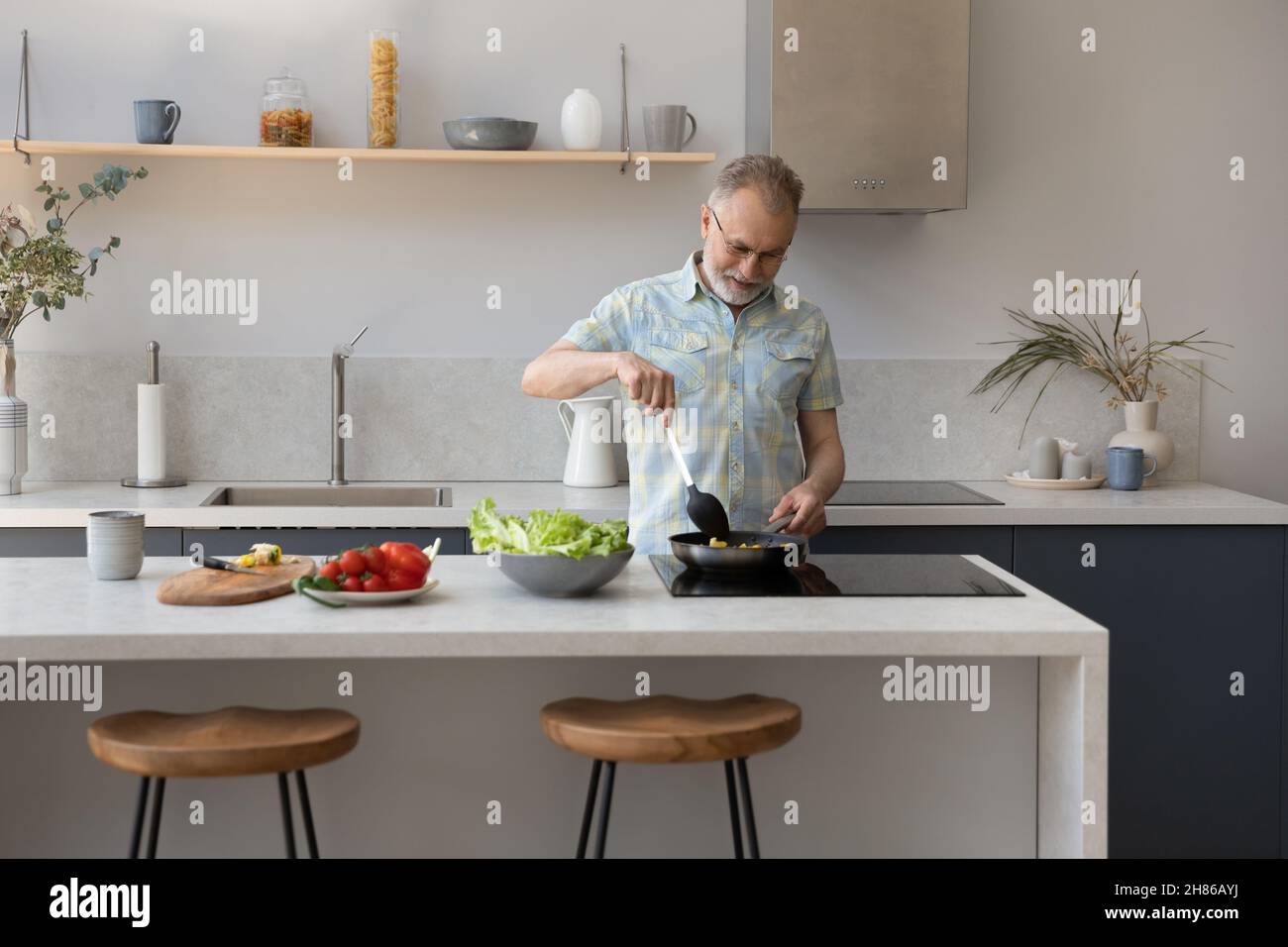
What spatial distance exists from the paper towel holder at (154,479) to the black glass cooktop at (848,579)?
1.75m

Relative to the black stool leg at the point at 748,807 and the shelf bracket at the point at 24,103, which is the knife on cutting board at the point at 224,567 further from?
the shelf bracket at the point at 24,103

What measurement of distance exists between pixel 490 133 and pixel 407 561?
188 centimetres

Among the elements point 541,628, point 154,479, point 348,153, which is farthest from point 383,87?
point 541,628

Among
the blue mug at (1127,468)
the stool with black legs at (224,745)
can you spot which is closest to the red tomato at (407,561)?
the stool with black legs at (224,745)

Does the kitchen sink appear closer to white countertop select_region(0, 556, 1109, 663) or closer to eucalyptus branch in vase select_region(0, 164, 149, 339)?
eucalyptus branch in vase select_region(0, 164, 149, 339)

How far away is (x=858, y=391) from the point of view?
4008 millimetres

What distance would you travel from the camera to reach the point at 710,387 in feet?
9.57

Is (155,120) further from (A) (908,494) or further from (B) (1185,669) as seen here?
(B) (1185,669)

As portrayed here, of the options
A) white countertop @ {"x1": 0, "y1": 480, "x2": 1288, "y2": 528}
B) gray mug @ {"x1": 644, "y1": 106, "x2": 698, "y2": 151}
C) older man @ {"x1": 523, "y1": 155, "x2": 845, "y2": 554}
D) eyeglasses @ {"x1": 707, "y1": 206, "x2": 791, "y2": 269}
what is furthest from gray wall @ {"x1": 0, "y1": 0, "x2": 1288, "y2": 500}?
eyeglasses @ {"x1": 707, "y1": 206, "x2": 791, "y2": 269}

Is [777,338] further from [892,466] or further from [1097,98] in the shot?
[1097,98]

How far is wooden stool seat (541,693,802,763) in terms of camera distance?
192cm

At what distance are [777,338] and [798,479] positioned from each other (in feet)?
1.07

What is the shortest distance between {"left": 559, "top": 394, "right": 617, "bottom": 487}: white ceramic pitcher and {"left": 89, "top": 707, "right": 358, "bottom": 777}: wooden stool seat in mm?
1717
